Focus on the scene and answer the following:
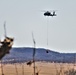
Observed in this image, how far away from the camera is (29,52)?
195 meters

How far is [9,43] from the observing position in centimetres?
927

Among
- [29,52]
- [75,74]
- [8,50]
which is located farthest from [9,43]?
[29,52]

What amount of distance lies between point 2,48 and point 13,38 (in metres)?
0.40

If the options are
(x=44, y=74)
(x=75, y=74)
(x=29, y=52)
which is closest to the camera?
(x=75, y=74)

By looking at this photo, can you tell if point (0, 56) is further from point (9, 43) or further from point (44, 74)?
point (44, 74)

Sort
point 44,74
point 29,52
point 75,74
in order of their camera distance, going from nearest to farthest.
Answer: point 75,74 < point 44,74 < point 29,52

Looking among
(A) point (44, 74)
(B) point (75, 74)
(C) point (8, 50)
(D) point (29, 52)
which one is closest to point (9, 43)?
(C) point (8, 50)

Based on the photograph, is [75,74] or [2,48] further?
[75,74]

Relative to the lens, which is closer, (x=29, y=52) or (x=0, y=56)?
(x=0, y=56)

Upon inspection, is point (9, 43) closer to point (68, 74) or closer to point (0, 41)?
point (0, 41)

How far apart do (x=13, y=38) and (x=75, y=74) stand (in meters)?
37.7

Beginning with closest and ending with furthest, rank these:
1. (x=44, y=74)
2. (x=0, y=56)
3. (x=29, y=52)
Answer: (x=0, y=56)
(x=44, y=74)
(x=29, y=52)

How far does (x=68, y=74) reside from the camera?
47.2 m

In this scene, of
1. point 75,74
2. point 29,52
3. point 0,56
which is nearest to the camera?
point 0,56
